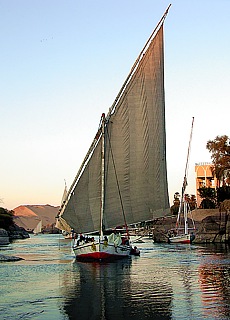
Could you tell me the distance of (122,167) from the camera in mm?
37781

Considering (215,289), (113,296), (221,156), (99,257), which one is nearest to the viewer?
(113,296)

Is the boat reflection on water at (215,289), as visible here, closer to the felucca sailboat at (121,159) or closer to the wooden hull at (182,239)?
the felucca sailboat at (121,159)

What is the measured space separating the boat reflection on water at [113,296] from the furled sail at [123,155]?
776cm

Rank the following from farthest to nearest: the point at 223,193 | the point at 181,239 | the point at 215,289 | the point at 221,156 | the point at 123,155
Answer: the point at 223,193 < the point at 221,156 < the point at 181,239 < the point at 123,155 < the point at 215,289

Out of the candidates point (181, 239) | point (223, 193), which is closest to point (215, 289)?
point (181, 239)

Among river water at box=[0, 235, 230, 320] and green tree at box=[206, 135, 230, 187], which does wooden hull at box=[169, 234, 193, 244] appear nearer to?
green tree at box=[206, 135, 230, 187]

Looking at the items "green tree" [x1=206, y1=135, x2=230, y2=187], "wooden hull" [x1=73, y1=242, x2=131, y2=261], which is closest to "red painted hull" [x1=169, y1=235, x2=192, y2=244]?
"green tree" [x1=206, y1=135, x2=230, y2=187]

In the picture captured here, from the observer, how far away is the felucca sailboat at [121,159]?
37438 mm

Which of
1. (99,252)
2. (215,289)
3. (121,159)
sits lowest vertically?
(215,289)

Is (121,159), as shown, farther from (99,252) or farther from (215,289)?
(215,289)

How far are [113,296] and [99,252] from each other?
1645cm

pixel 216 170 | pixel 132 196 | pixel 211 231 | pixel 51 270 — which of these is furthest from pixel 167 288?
pixel 216 170

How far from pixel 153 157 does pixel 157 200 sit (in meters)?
3.44

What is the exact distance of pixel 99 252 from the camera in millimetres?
36312
